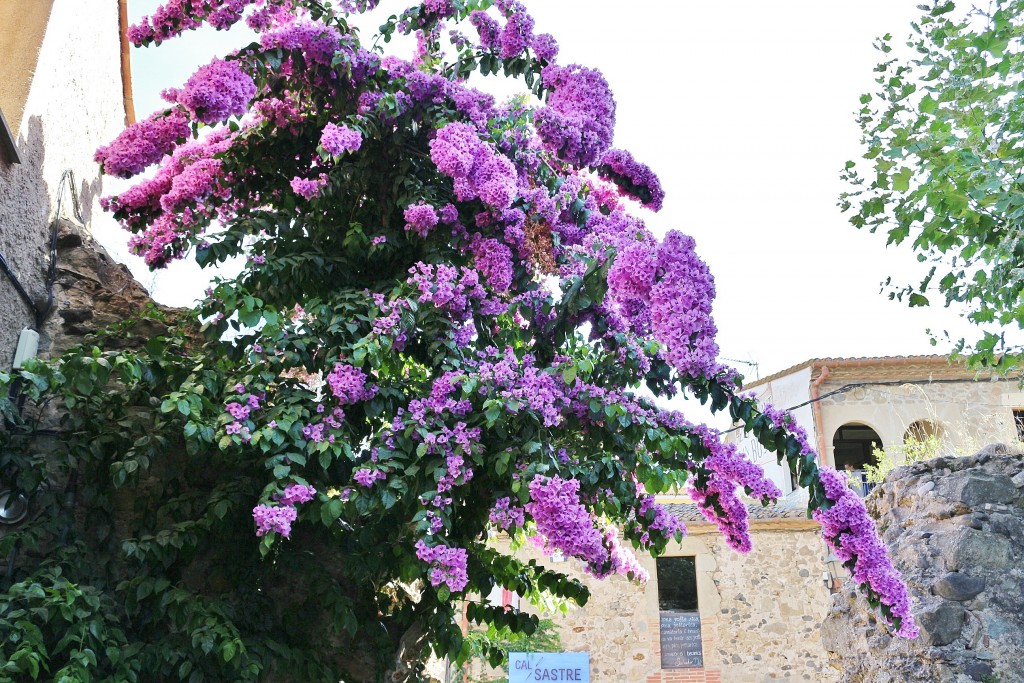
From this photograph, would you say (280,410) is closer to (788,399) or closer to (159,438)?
(159,438)

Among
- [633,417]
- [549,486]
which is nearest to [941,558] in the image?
[633,417]

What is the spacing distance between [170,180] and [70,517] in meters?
1.55

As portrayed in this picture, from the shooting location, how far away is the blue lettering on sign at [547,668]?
7.30 meters

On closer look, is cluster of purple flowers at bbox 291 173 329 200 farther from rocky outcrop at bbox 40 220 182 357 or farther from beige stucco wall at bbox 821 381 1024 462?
beige stucco wall at bbox 821 381 1024 462

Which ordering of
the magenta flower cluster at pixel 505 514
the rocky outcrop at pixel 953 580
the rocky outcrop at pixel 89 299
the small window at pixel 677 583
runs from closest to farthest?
the magenta flower cluster at pixel 505 514 → the rocky outcrop at pixel 89 299 → the rocky outcrop at pixel 953 580 → the small window at pixel 677 583

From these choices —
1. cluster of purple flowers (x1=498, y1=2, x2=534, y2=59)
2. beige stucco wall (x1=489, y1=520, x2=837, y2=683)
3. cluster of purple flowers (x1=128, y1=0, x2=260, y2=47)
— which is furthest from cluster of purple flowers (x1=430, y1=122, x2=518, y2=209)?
beige stucco wall (x1=489, y1=520, x2=837, y2=683)

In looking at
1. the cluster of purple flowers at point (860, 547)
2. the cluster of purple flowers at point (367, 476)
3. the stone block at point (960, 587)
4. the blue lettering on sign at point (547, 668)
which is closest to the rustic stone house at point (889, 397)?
the blue lettering on sign at point (547, 668)

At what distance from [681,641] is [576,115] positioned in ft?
35.4

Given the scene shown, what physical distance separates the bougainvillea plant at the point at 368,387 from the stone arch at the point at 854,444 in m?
13.7

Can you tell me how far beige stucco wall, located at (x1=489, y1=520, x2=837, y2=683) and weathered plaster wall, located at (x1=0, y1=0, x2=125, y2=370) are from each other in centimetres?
947

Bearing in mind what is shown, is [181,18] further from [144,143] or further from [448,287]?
[448,287]

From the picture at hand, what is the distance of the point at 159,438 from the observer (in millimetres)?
3266

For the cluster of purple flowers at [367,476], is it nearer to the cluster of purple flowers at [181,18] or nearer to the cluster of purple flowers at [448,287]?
the cluster of purple flowers at [448,287]

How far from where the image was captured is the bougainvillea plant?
3.08m
